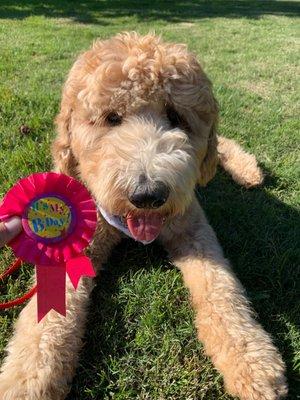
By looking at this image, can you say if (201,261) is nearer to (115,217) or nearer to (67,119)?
(115,217)

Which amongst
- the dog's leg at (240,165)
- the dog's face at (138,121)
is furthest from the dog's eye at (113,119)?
the dog's leg at (240,165)

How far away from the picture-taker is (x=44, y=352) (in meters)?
2.31

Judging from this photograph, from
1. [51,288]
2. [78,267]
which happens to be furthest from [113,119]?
[51,288]

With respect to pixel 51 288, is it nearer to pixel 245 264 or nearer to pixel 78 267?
pixel 78 267

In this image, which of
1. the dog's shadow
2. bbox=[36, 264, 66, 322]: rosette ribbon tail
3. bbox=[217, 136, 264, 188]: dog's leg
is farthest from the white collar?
bbox=[217, 136, 264, 188]: dog's leg

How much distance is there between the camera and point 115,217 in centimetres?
284

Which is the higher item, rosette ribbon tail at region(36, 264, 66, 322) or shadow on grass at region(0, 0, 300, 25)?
rosette ribbon tail at region(36, 264, 66, 322)

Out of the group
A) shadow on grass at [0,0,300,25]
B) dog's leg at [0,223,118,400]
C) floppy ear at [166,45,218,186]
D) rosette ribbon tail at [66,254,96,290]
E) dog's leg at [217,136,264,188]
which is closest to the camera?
dog's leg at [0,223,118,400]

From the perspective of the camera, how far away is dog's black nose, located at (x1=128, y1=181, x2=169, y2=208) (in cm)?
231

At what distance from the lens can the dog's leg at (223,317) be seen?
7.39ft

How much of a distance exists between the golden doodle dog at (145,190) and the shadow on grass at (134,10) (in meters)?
9.03

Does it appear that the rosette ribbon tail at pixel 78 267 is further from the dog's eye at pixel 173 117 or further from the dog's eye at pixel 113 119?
the dog's eye at pixel 173 117

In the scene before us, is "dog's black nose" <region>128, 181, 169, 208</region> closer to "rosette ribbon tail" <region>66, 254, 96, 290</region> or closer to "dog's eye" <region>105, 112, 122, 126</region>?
"rosette ribbon tail" <region>66, 254, 96, 290</region>

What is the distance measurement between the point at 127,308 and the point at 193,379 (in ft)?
1.94
